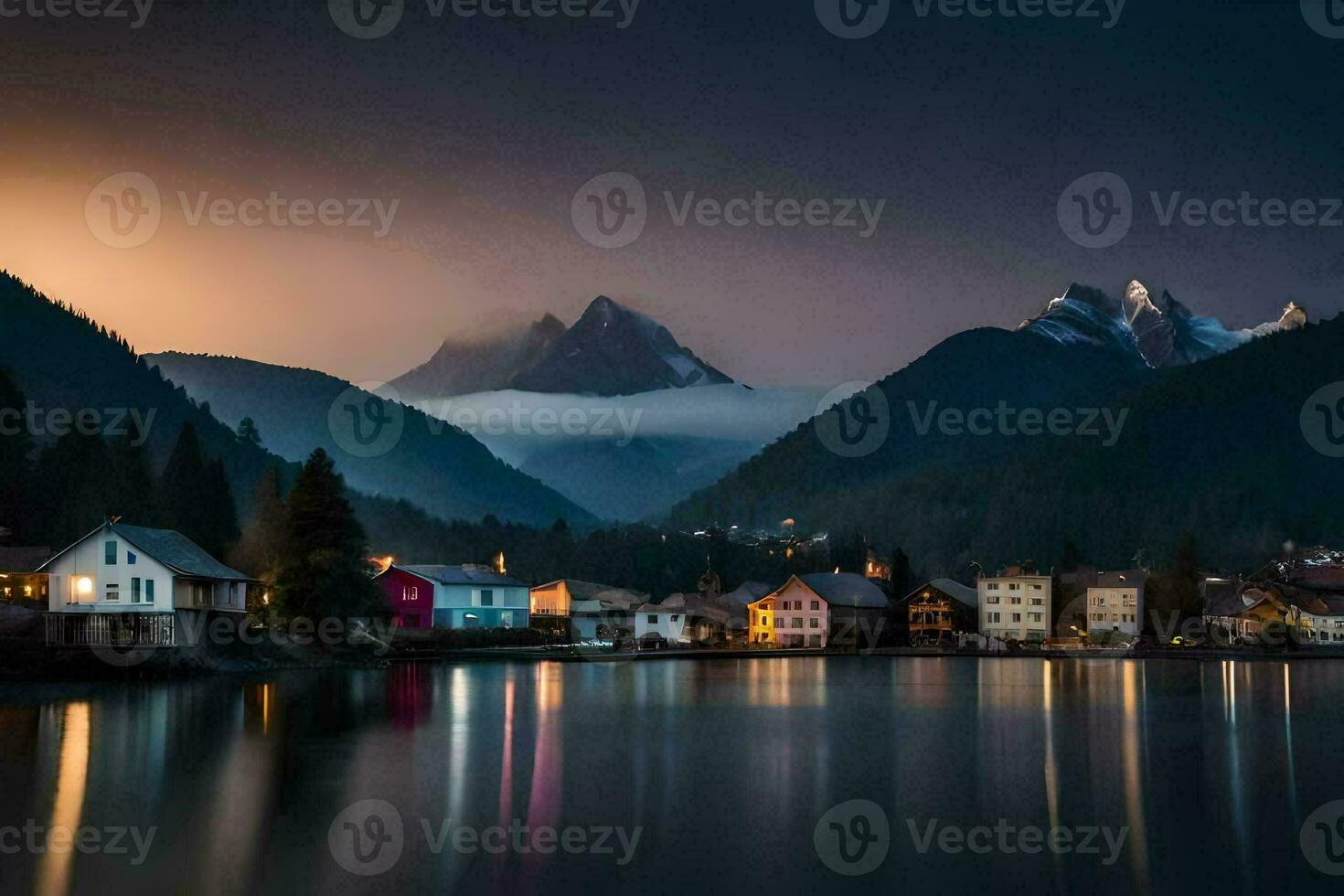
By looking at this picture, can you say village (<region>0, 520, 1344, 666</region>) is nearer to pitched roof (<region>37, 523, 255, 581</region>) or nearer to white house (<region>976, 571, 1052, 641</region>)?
white house (<region>976, 571, 1052, 641</region>)

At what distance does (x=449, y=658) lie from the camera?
99.6 m

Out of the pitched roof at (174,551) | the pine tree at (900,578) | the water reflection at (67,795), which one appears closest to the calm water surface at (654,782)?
the water reflection at (67,795)

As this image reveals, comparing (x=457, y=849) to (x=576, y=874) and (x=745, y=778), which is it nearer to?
(x=576, y=874)

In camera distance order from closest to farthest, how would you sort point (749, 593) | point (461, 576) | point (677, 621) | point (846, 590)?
point (461, 576)
point (677, 621)
point (846, 590)
point (749, 593)

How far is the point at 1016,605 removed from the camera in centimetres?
14312

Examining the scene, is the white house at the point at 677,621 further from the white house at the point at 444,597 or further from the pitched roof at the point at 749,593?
the white house at the point at 444,597

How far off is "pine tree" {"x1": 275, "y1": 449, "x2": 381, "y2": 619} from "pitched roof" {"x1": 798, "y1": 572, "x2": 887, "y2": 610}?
56.7m

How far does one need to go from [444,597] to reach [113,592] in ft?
129

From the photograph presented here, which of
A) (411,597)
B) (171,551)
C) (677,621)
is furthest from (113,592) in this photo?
(677,621)

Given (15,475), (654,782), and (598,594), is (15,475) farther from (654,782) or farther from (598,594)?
(654,782)

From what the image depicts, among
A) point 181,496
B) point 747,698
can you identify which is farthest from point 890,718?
point 181,496

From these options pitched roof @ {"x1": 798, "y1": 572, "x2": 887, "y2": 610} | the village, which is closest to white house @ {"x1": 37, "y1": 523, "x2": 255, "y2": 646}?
the village

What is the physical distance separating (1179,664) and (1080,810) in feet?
269

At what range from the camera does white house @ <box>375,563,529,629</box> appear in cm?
11112
